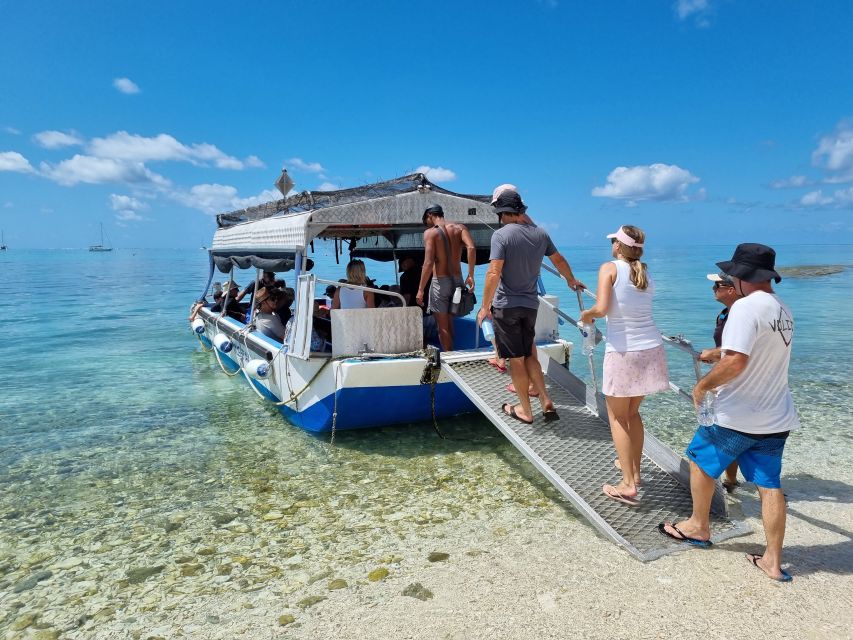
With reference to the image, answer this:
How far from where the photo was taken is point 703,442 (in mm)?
3463

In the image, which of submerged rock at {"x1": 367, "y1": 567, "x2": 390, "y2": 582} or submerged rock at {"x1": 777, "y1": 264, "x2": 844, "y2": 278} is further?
submerged rock at {"x1": 777, "y1": 264, "x2": 844, "y2": 278}

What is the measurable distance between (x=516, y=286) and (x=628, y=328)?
119 cm

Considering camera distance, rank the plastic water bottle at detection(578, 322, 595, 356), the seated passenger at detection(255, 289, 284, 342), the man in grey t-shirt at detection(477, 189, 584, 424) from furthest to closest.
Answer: the seated passenger at detection(255, 289, 284, 342) < the man in grey t-shirt at detection(477, 189, 584, 424) < the plastic water bottle at detection(578, 322, 595, 356)

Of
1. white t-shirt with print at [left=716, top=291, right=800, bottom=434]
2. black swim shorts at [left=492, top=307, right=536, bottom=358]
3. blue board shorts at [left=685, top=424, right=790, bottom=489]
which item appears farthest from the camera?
black swim shorts at [left=492, top=307, right=536, bottom=358]

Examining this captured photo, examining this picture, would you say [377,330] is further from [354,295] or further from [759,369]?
[759,369]

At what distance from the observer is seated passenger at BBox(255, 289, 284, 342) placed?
26.2 feet

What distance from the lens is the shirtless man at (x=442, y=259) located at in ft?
20.3

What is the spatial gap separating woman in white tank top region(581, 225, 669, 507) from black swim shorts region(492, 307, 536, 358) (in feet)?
2.97

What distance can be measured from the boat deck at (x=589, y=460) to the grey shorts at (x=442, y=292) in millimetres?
616

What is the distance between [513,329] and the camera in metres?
4.90

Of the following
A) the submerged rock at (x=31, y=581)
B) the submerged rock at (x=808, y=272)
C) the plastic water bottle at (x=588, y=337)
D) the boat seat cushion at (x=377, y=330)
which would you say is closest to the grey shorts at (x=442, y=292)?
the boat seat cushion at (x=377, y=330)

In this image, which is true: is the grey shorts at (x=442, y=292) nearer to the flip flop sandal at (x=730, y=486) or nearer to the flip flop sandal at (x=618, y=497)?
the flip flop sandal at (x=618, y=497)

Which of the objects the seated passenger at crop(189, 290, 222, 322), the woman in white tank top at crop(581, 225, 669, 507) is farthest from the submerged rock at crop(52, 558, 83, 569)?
the seated passenger at crop(189, 290, 222, 322)

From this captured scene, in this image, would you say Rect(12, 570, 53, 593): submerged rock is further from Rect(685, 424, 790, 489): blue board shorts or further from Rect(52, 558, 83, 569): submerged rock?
Rect(685, 424, 790, 489): blue board shorts
